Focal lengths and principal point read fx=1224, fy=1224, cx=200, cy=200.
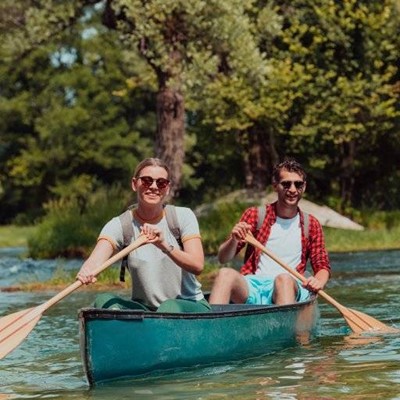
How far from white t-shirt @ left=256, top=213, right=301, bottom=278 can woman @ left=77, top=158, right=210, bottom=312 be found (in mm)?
1692

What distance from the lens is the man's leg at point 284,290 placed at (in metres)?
9.76

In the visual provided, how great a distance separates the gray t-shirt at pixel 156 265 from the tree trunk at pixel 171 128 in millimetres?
16234

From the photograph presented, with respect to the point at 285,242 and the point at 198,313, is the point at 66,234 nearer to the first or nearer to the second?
the point at 285,242

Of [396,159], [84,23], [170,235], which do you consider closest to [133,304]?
[170,235]

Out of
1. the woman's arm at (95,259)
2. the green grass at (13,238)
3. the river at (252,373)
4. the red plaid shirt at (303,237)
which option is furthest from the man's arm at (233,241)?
the green grass at (13,238)

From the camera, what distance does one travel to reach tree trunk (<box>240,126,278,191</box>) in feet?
103

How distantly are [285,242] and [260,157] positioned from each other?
2168cm

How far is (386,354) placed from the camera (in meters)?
9.27

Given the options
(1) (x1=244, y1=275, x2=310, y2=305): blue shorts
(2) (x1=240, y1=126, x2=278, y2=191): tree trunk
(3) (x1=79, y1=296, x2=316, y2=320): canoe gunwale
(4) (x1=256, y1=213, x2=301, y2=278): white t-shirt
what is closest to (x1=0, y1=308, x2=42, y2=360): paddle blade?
(3) (x1=79, y1=296, x2=316, y2=320): canoe gunwale

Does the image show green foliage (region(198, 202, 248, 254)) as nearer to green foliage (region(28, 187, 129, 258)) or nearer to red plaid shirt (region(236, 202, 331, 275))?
green foliage (region(28, 187, 129, 258))

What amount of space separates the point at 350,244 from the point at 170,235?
646 inches

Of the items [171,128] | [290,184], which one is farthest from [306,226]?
[171,128]

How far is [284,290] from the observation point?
32.0 feet

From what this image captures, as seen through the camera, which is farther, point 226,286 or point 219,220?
point 219,220
